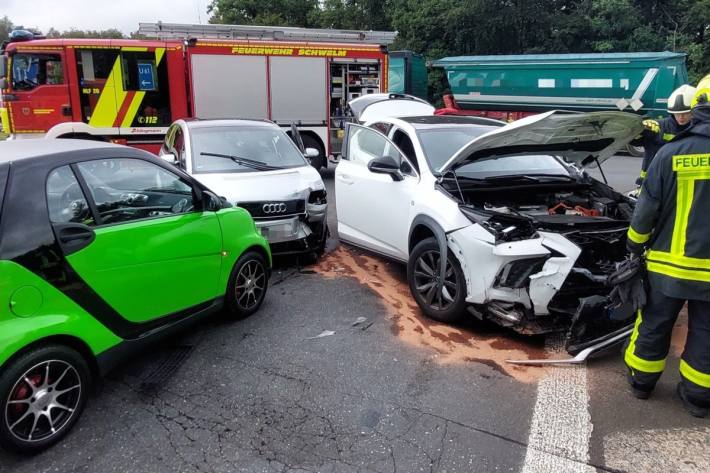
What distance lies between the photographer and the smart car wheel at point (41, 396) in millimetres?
2678

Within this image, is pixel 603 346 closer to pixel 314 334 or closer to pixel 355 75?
pixel 314 334

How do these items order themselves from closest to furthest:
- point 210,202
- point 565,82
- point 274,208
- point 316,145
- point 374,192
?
point 210,202, point 374,192, point 274,208, point 316,145, point 565,82

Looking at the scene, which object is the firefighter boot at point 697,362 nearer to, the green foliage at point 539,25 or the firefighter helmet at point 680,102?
the firefighter helmet at point 680,102

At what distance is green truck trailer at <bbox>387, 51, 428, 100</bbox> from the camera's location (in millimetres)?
21875

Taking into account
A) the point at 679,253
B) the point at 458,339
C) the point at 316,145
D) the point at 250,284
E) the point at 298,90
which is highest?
the point at 298,90

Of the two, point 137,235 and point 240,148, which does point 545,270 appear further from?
point 240,148

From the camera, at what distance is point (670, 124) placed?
571 centimetres

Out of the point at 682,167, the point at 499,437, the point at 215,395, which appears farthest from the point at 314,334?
the point at 682,167

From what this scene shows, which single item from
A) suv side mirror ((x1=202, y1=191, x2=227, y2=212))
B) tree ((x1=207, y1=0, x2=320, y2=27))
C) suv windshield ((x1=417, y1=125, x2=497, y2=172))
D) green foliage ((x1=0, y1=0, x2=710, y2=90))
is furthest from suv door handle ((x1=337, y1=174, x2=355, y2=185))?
tree ((x1=207, y1=0, x2=320, y2=27))

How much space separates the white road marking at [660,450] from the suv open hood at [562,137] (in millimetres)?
2147

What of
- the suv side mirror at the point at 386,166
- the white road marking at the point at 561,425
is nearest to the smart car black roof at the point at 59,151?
the suv side mirror at the point at 386,166

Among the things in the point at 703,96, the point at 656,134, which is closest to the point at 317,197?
the point at 656,134

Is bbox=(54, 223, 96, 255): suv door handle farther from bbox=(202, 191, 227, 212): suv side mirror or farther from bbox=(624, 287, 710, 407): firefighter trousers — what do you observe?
bbox=(624, 287, 710, 407): firefighter trousers

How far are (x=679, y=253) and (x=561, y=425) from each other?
1198mm
